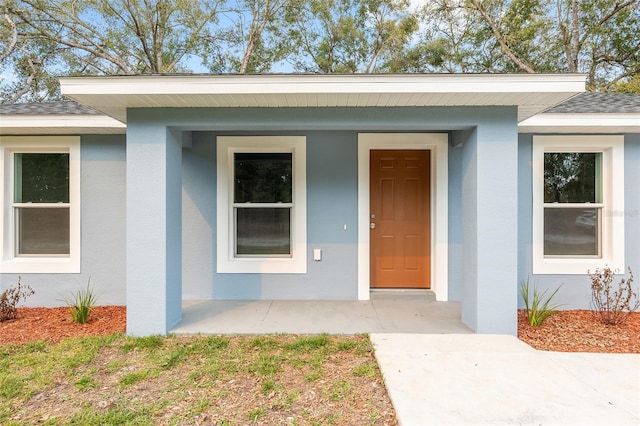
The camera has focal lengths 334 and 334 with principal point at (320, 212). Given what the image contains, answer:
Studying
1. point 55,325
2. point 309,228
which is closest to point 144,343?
point 55,325

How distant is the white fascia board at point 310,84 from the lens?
318 cm

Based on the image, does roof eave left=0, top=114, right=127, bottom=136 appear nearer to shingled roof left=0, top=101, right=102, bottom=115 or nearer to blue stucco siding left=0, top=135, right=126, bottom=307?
shingled roof left=0, top=101, right=102, bottom=115

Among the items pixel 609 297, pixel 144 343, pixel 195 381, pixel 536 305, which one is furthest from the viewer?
pixel 609 297

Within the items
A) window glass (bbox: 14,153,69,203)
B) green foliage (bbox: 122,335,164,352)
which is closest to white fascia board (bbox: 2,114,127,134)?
window glass (bbox: 14,153,69,203)

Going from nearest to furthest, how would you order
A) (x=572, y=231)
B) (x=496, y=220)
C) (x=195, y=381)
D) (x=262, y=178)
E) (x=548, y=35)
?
(x=195, y=381), (x=496, y=220), (x=572, y=231), (x=262, y=178), (x=548, y=35)

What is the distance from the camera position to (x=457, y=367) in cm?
287

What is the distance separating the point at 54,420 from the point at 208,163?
344 cm

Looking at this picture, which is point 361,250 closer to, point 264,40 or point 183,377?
point 183,377

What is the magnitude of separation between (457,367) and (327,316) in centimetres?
171

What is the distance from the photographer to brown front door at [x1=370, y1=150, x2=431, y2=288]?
16.8ft

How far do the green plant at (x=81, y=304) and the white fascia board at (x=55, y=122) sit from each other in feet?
7.10

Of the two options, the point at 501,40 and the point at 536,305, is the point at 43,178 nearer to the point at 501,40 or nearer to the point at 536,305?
the point at 536,305

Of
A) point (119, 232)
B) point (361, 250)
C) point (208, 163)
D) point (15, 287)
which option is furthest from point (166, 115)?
point (15, 287)

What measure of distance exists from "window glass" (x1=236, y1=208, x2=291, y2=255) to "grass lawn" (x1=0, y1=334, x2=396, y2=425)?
171 cm
